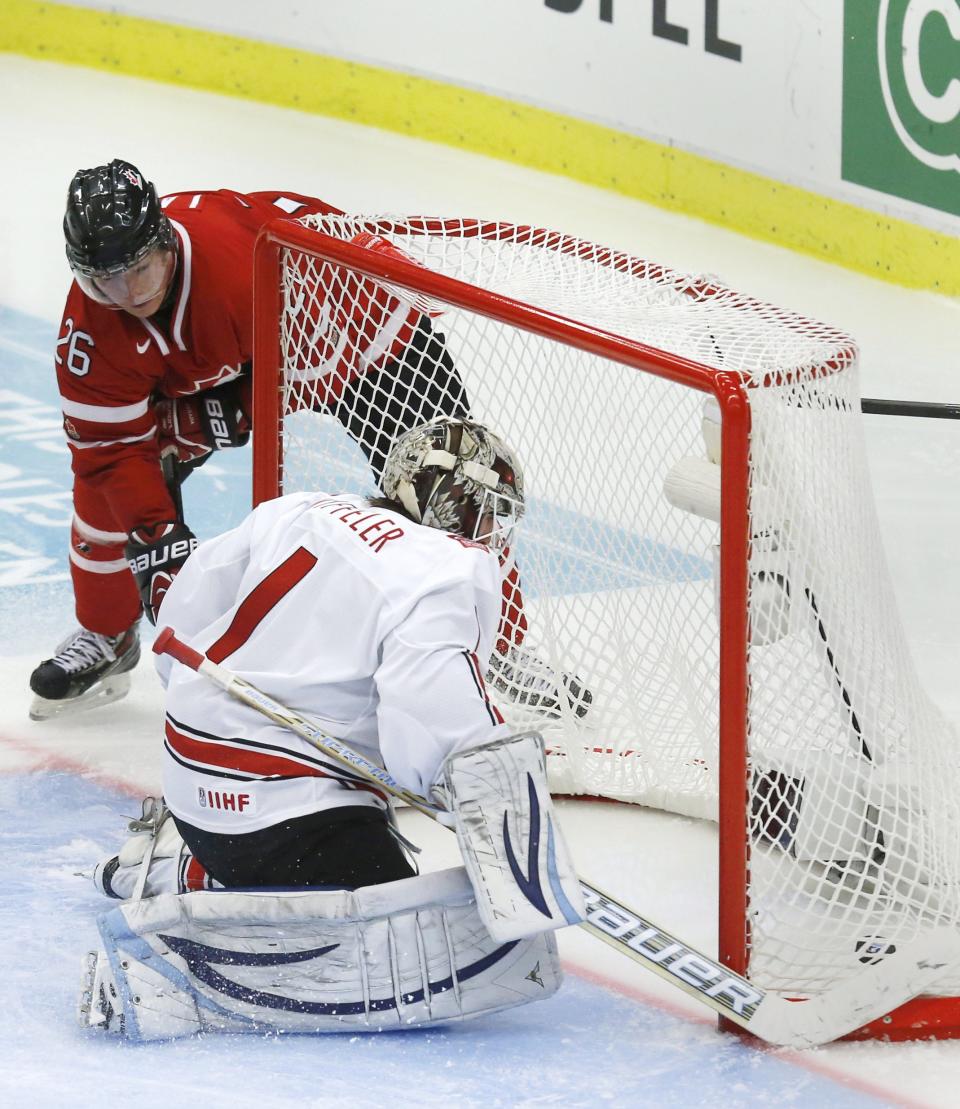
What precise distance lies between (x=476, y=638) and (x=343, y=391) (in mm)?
996

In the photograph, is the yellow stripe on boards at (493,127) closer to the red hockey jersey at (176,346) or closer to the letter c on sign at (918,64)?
the letter c on sign at (918,64)

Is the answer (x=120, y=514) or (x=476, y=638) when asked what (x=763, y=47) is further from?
(x=476, y=638)

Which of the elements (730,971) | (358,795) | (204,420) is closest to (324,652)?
(358,795)

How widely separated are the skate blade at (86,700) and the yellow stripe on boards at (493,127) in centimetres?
278

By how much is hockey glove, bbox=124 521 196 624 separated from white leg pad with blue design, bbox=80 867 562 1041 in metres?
0.87

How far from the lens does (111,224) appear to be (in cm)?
257

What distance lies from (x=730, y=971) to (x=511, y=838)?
0.31 meters

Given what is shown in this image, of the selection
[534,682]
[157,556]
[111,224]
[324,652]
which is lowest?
[534,682]

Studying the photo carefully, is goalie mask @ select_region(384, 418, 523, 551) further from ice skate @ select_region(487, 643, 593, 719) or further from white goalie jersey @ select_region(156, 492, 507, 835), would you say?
ice skate @ select_region(487, 643, 593, 719)

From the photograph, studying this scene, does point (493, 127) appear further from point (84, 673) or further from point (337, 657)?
point (337, 657)

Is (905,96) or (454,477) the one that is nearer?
(454,477)

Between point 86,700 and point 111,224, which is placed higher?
point 111,224

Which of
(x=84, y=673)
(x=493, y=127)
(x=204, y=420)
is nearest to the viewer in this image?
(x=204, y=420)

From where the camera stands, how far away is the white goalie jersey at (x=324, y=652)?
5.93ft
